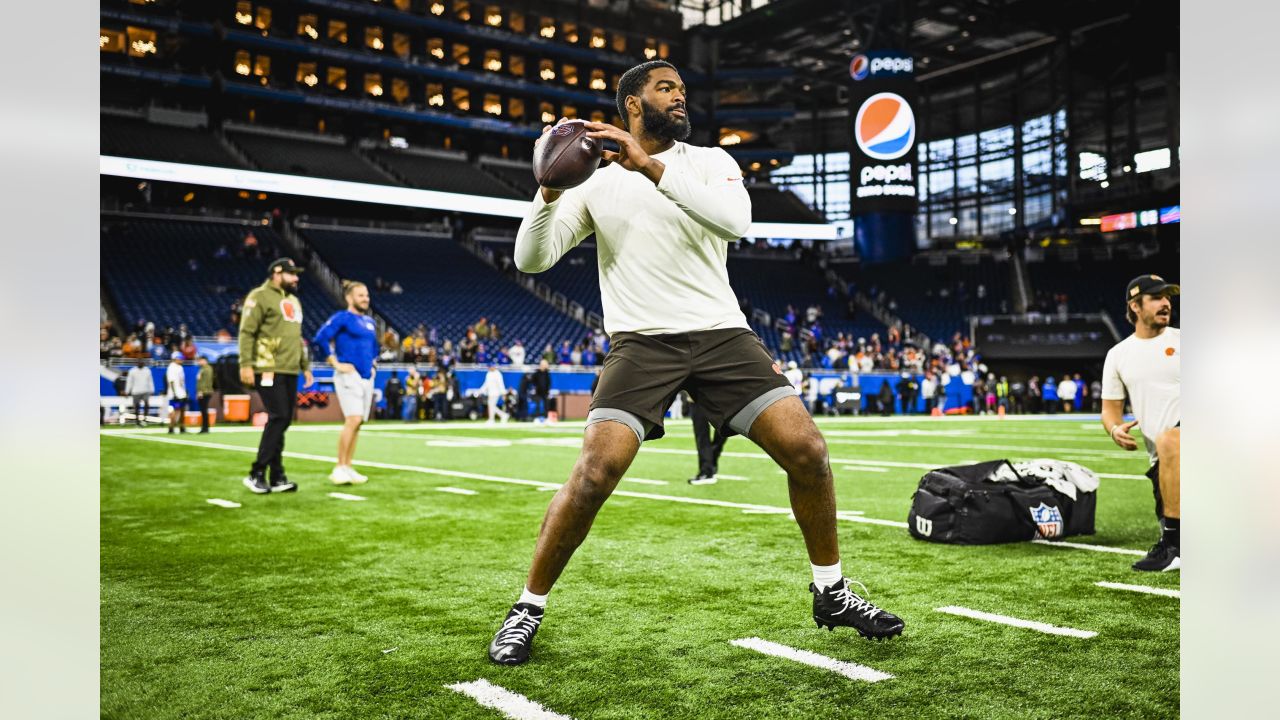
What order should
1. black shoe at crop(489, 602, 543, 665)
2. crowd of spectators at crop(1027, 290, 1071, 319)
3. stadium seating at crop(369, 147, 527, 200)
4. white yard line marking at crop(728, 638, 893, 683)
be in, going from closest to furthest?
white yard line marking at crop(728, 638, 893, 683) → black shoe at crop(489, 602, 543, 665) → stadium seating at crop(369, 147, 527, 200) → crowd of spectators at crop(1027, 290, 1071, 319)

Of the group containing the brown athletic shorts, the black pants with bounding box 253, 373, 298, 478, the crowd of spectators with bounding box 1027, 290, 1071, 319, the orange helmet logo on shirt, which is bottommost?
the black pants with bounding box 253, 373, 298, 478

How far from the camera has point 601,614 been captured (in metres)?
3.95

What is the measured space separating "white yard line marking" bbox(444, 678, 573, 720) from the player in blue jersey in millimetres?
6179

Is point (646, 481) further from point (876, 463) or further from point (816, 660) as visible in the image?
point (816, 660)

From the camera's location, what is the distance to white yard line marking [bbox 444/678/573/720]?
274cm

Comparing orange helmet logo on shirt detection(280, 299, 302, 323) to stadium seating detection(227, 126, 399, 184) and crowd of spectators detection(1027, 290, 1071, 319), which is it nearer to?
stadium seating detection(227, 126, 399, 184)

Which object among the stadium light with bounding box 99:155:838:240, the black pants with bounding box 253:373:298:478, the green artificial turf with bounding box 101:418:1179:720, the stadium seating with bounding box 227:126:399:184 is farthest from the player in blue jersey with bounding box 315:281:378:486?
the stadium seating with bounding box 227:126:399:184

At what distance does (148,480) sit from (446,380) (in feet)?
57.2

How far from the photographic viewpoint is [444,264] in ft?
128

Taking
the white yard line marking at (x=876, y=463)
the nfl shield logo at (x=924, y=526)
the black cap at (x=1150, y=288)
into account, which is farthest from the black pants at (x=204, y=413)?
the black cap at (x=1150, y=288)

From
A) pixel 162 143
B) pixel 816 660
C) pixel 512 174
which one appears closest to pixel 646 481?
pixel 816 660
